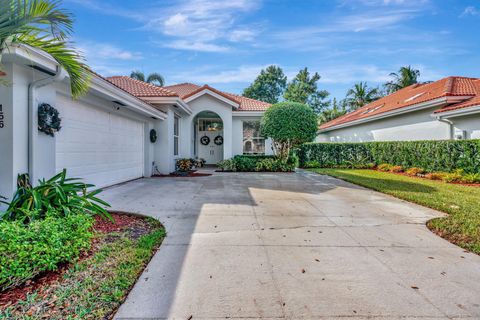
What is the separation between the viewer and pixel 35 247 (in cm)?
270

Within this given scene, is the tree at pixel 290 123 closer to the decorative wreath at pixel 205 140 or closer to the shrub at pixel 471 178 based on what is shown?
the decorative wreath at pixel 205 140

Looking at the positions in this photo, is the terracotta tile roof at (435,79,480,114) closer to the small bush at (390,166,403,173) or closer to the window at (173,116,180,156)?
the small bush at (390,166,403,173)

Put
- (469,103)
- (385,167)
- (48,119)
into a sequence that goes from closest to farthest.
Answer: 1. (48,119)
2. (469,103)
3. (385,167)

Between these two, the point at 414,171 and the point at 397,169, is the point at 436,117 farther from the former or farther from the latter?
the point at 397,169

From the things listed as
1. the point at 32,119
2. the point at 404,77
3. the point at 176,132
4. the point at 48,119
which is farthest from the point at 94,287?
the point at 404,77

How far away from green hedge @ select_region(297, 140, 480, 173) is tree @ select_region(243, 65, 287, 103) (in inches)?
954

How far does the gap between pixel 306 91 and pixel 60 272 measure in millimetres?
39576

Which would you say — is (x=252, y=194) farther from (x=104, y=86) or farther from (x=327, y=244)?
(x=104, y=86)

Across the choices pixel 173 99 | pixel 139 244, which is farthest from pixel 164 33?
pixel 139 244

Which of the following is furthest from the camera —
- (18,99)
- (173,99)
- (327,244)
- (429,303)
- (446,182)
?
(173,99)

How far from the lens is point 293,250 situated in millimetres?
3613

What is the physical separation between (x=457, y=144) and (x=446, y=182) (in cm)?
192

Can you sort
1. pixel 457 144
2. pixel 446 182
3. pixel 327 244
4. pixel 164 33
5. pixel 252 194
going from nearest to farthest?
pixel 327 244 → pixel 252 194 → pixel 446 182 → pixel 457 144 → pixel 164 33

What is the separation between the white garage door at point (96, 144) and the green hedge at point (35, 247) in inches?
138
